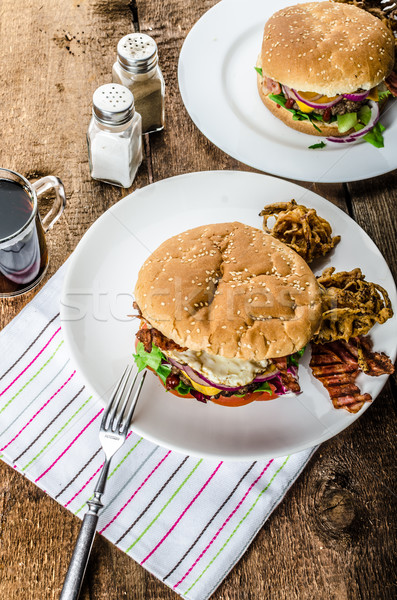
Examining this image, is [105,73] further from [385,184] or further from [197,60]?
[385,184]

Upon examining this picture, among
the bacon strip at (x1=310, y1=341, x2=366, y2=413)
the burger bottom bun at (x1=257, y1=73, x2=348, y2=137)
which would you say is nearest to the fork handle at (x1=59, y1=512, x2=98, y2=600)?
the bacon strip at (x1=310, y1=341, x2=366, y2=413)

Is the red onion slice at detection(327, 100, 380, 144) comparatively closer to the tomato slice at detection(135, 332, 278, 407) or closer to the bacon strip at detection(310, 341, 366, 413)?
the bacon strip at detection(310, 341, 366, 413)

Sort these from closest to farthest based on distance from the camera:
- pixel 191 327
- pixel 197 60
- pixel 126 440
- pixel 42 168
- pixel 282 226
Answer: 1. pixel 191 327
2. pixel 126 440
3. pixel 282 226
4. pixel 42 168
5. pixel 197 60

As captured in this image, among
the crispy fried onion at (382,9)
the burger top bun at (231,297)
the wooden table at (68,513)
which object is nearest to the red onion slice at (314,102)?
the wooden table at (68,513)

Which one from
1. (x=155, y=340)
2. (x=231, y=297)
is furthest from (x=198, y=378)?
(x=231, y=297)

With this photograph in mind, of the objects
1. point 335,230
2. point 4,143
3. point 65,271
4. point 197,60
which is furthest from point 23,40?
point 335,230

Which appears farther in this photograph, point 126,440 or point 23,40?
point 23,40

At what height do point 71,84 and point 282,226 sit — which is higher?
point 71,84
